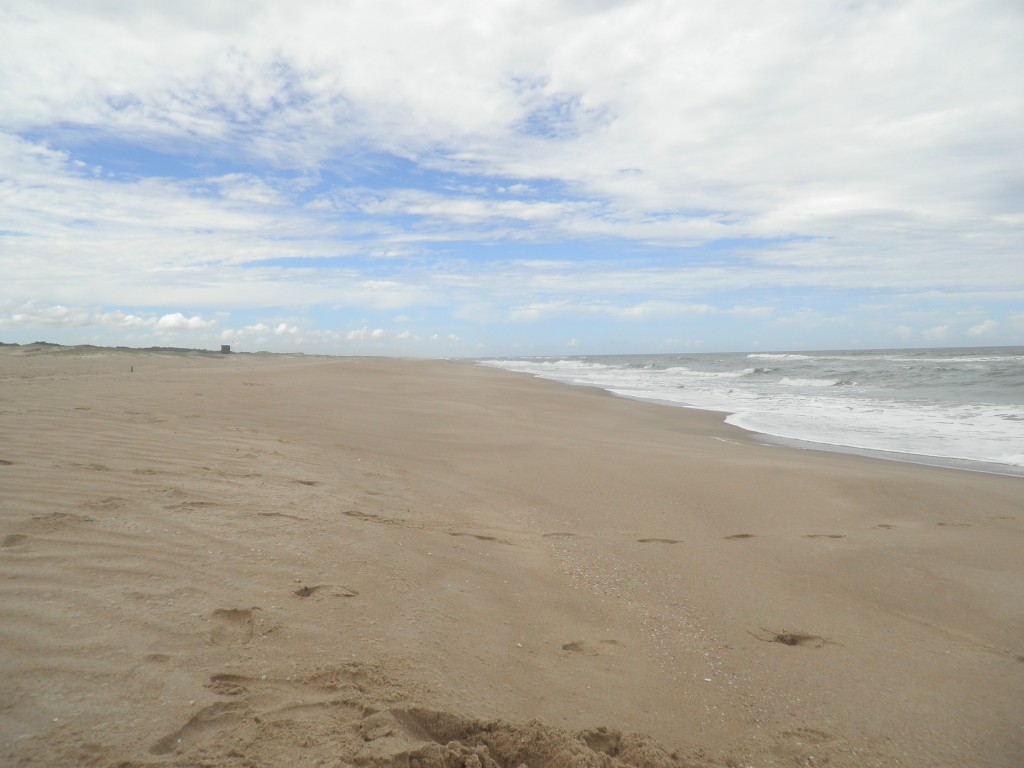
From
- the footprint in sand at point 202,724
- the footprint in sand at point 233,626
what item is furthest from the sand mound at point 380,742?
the footprint in sand at point 233,626

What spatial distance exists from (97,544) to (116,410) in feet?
16.7

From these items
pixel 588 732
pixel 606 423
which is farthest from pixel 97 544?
pixel 606 423

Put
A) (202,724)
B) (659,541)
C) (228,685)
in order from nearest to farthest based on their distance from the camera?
(202,724)
(228,685)
(659,541)

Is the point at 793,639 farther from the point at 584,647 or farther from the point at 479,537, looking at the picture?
the point at 479,537

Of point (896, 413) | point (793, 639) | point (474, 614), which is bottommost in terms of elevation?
point (793, 639)

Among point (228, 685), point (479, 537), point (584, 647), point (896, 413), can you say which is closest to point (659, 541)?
point (479, 537)

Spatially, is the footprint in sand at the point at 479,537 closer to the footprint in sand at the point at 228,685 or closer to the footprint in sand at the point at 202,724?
the footprint in sand at the point at 228,685

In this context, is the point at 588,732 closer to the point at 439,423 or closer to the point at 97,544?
the point at 97,544

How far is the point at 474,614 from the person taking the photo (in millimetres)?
3158

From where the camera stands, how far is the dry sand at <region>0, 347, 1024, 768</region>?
2111mm

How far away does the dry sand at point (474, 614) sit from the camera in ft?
6.93

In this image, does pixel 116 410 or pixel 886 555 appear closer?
pixel 886 555

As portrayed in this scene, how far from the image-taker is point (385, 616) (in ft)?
9.55

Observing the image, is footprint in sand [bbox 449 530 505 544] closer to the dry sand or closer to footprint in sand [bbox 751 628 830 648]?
the dry sand
